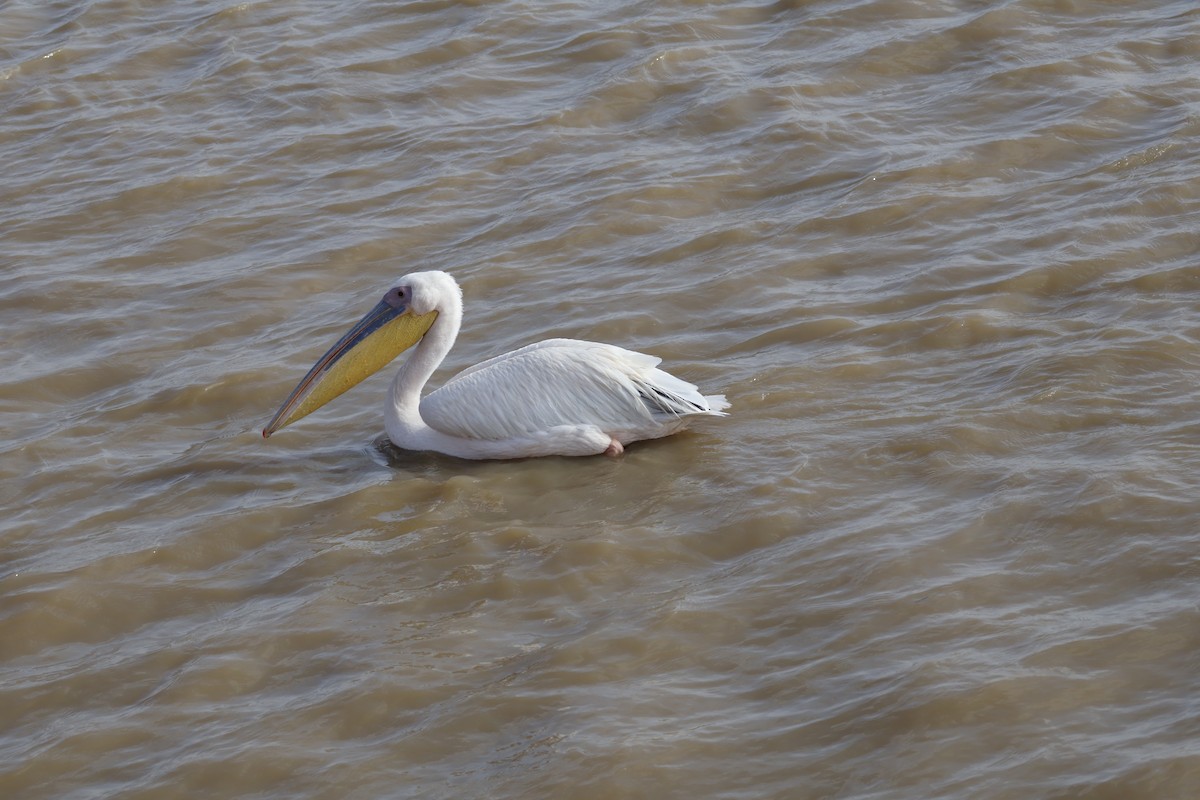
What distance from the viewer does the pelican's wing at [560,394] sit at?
5.34 m

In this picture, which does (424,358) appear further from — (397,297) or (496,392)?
(496,392)

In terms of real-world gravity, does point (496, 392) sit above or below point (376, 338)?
below

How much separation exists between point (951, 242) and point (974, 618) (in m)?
2.50

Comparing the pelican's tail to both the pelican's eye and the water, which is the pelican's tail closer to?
the water

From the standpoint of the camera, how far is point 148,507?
207 inches

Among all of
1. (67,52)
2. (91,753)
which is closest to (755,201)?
(91,753)

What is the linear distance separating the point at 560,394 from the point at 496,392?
0.69 feet

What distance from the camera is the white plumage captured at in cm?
533

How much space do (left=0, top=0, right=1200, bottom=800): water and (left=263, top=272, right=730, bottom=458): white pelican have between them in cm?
11

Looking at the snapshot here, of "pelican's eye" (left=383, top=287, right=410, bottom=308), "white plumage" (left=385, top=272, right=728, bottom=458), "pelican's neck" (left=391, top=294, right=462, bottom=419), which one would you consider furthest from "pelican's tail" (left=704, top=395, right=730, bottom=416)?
"pelican's eye" (left=383, top=287, right=410, bottom=308)

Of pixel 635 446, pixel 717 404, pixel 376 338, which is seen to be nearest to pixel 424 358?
pixel 376 338

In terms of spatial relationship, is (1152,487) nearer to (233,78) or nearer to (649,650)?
(649,650)

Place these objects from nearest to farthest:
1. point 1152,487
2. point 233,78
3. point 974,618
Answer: point 974,618, point 1152,487, point 233,78

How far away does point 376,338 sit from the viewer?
5.62 metres
